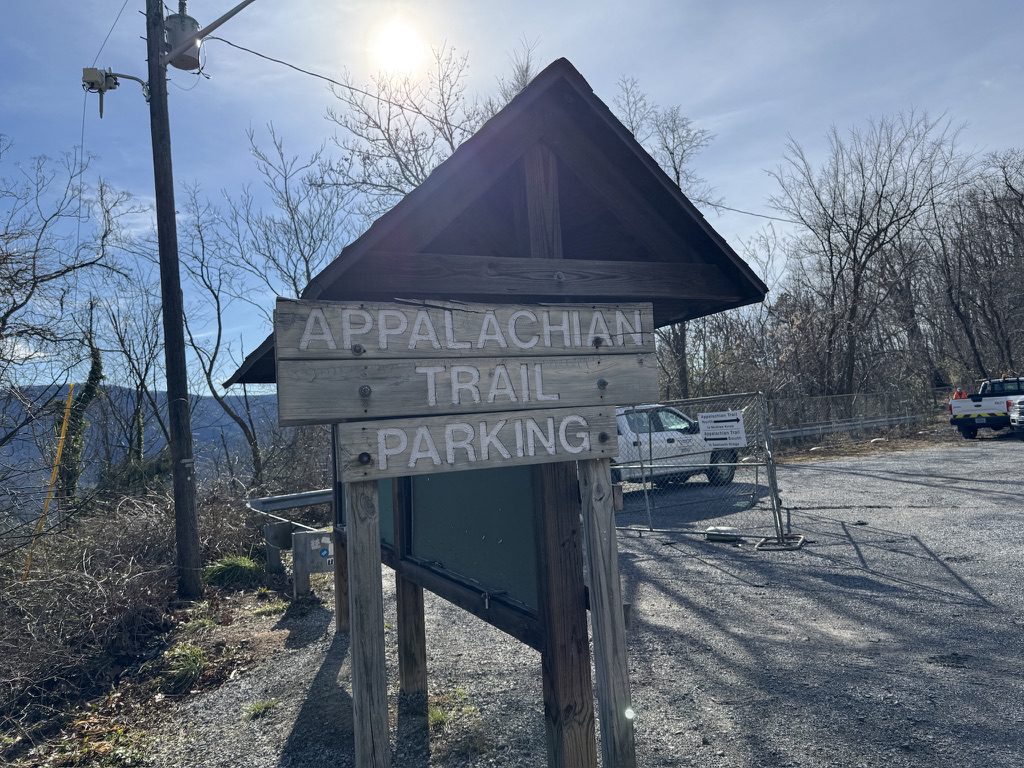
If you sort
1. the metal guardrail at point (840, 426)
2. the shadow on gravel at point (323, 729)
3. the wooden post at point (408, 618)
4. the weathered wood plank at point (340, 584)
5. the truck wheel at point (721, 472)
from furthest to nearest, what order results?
the metal guardrail at point (840, 426), the truck wheel at point (721, 472), the weathered wood plank at point (340, 584), the wooden post at point (408, 618), the shadow on gravel at point (323, 729)

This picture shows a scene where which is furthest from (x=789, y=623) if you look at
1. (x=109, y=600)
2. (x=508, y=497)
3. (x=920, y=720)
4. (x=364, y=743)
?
(x=109, y=600)

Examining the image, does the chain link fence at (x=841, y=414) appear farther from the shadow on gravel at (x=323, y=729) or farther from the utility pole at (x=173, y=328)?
the shadow on gravel at (x=323, y=729)

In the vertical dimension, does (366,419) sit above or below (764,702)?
above

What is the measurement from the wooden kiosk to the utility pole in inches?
217

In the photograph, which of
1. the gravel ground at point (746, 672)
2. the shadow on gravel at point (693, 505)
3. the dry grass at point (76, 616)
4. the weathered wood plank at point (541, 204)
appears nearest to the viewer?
the weathered wood plank at point (541, 204)

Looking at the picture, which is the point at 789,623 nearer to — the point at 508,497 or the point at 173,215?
the point at 508,497

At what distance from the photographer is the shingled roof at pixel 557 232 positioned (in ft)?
10.1

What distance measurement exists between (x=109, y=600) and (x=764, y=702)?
19.6ft

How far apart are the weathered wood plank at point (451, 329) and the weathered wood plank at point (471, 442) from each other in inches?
10.8

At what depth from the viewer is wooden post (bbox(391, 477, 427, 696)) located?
502 centimetres

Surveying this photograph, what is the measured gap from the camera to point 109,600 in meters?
6.79

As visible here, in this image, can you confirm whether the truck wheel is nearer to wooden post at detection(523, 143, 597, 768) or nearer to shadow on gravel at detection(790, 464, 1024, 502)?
shadow on gravel at detection(790, 464, 1024, 502)

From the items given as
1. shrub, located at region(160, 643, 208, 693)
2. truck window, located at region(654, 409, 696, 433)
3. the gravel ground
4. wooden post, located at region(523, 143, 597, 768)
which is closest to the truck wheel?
truck window, located at region(654, 409, 696, 433)

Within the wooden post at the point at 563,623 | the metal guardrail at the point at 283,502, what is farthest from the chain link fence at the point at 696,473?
the wooden post at the point at 563,623
